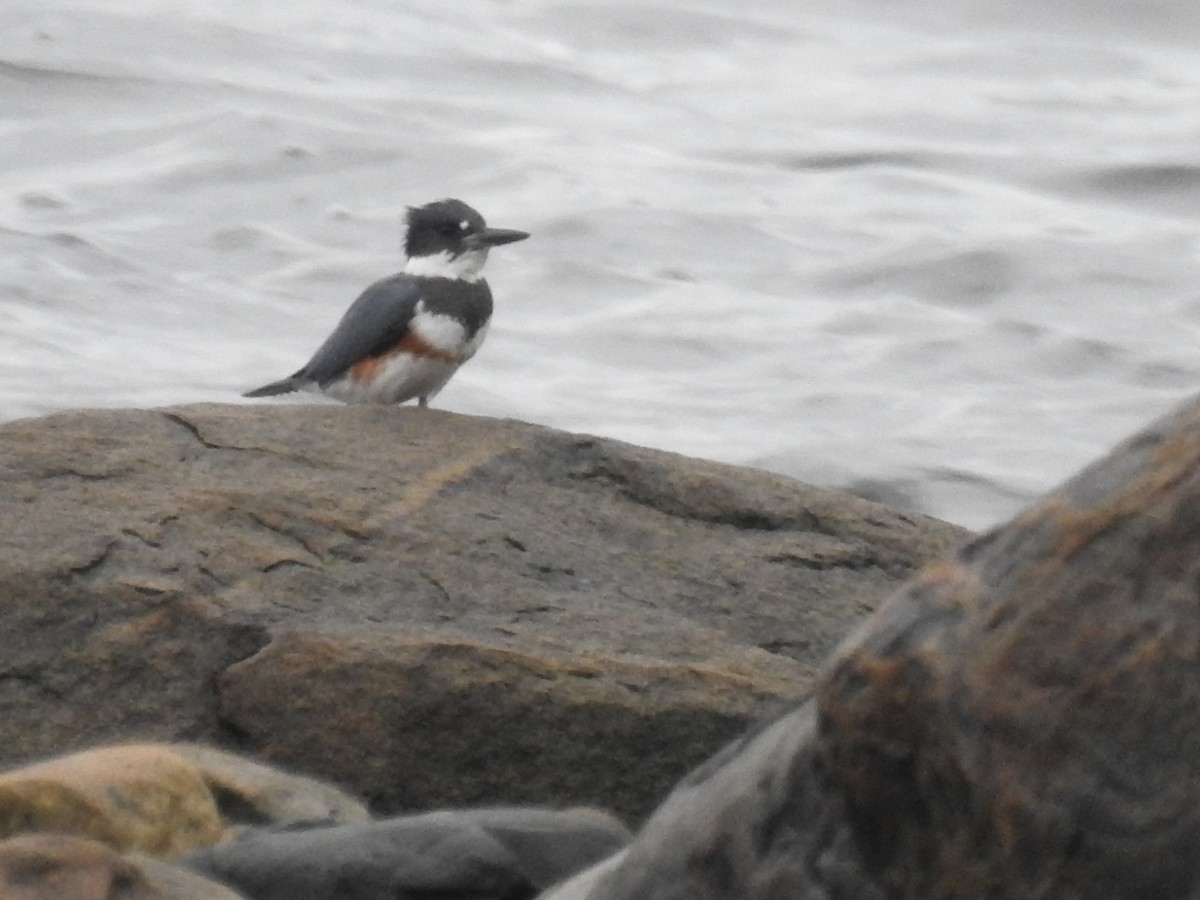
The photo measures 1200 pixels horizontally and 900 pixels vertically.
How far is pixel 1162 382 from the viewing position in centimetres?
1301

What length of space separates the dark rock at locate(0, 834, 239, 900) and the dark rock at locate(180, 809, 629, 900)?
0.54 m

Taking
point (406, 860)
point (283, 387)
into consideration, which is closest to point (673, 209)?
point (283, 387)

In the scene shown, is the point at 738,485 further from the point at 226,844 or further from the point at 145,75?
the point at 145,75

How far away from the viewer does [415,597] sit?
6.11 m

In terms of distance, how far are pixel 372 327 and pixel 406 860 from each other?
3.39 m

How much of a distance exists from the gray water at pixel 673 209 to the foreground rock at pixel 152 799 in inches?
245

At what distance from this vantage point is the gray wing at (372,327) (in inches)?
307

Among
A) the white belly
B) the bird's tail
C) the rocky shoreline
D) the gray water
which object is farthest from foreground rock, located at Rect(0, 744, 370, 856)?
the gray water

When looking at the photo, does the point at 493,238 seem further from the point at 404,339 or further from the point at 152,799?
the point at 152,799

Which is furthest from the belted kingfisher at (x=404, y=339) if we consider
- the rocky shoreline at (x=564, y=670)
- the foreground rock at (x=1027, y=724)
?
the foreground rock at (x=1027, y=724)

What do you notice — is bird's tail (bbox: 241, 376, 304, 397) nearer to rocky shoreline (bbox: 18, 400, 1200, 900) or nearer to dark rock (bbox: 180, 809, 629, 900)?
rocky shoreline (bbox: 18, 400, 1200, 900)

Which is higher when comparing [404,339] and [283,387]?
[404,339]

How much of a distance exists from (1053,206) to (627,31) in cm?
459

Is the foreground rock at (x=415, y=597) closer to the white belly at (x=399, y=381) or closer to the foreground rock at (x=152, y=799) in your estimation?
the foreground rock at (x=152, y=799)
